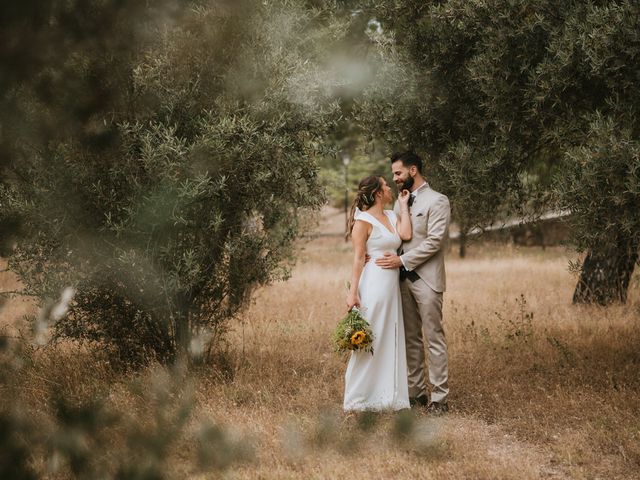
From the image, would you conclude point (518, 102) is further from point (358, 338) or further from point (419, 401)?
point (419, 401)

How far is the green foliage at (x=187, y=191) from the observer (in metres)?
6.41

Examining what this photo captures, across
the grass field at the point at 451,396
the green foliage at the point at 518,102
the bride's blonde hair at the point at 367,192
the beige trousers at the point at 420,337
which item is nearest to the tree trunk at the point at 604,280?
the grass field at the point at 451,396

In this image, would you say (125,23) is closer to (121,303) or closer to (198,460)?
(198,460)

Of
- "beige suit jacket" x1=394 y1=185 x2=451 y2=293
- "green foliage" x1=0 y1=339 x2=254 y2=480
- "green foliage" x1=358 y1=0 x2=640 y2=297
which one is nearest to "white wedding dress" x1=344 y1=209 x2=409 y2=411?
"beige suit jacket" x1=394 y1=185 x2=451 y2=293

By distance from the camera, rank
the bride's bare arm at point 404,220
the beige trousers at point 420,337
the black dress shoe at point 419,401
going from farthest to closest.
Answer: the black dress shoe at point 419,401 → the bride's bare arm at point 404,220 → the beige trousers at point 420,337

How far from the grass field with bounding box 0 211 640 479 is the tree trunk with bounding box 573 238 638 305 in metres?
0.41

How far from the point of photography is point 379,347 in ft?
21.8

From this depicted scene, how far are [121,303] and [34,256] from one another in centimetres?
113

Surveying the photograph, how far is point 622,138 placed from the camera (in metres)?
5.55

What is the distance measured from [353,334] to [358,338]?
2.6 inches

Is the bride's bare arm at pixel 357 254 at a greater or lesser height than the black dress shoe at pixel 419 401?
greater

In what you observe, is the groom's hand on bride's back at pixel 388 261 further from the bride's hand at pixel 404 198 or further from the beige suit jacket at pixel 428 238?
the bride's hand at pixel 404 198

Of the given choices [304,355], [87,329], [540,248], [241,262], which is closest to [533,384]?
[304,355]

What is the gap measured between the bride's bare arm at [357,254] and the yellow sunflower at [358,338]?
0.38 meters
